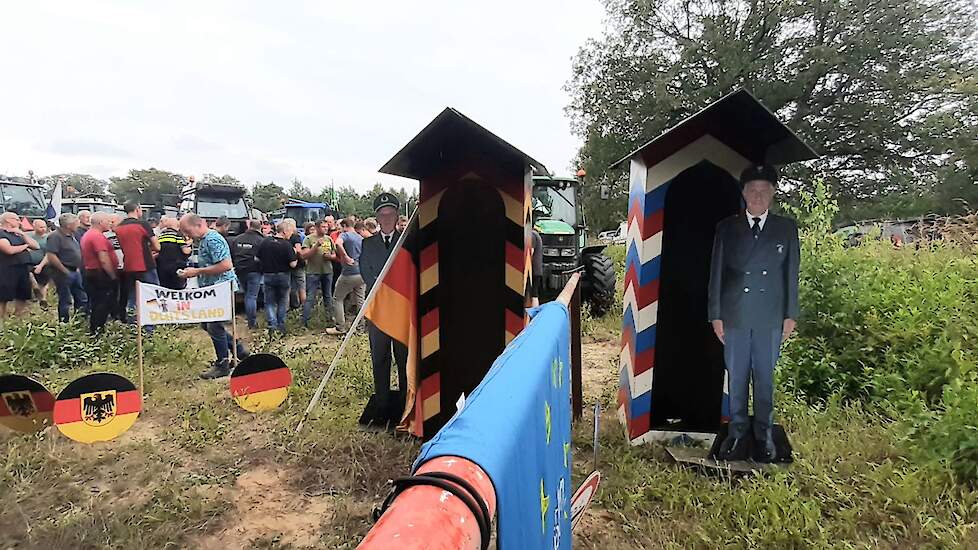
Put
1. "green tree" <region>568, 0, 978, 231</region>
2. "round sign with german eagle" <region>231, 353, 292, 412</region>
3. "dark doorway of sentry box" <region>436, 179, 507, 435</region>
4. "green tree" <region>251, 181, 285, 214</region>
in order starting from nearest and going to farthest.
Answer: "dark doorway of sentry box" <region>436, 179, 507, 435</region> → "round sign with german eagle" <region>231, 353, 292, 412</region> → "green tree" <region>568, 0, 978, 231</region> → "green tree" <region>251, 181, 285, 214</region>

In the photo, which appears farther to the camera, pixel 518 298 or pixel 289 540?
pixel 518 298

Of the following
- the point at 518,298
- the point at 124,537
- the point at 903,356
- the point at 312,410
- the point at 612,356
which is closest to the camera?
the point at 124,537

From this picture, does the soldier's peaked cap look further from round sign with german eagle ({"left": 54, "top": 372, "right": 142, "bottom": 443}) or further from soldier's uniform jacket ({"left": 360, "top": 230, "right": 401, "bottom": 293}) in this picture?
round sign with german eagle ({"left": 54, "top": 372, "right": 142, "bottom": 443})

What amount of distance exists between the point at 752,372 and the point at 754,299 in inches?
19.3

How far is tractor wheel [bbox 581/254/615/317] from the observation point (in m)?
9.48

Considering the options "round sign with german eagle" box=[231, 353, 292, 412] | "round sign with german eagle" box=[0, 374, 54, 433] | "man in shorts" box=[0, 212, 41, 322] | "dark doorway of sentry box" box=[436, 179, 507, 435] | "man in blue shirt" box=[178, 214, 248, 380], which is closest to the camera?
"dark doorway of sentry box" box=[436, 179, 507, 435]

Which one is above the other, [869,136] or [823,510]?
[869,136]

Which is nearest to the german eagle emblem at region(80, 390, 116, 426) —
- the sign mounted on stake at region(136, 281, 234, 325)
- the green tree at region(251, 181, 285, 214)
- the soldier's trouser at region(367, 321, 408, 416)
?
the sign mounted on stake at region(136, 281, 234, 325)

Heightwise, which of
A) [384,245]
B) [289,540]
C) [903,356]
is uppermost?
[384,245]

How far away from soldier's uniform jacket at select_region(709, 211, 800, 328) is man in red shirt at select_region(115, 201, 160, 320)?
731 centimetres

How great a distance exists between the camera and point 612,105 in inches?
874

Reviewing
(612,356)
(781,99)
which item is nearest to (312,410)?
(612,356)

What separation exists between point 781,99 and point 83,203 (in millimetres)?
24490

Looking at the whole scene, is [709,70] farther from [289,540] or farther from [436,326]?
[289,540]
